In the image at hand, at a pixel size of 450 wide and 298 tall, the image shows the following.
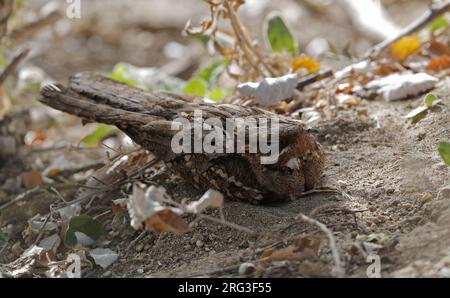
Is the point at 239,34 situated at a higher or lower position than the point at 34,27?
lower

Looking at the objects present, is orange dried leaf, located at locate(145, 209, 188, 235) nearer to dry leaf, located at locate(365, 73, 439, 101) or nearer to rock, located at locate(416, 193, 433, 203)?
rock, located at locate(416, 193, 433, 203)

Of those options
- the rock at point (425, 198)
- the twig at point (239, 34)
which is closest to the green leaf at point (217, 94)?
the twig at point (239, 34)

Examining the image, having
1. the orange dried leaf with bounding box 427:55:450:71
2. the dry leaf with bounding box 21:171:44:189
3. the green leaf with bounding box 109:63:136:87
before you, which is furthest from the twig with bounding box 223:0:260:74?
the dry leaf with bounding box 21:171:44:189

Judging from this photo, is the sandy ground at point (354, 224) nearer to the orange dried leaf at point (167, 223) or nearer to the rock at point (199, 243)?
the rock at point (199, 243)

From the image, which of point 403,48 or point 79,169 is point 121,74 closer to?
point 79,169

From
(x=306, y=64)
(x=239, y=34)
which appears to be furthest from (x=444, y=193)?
(x=239, y=34)

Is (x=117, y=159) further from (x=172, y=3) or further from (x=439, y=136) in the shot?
(x=172, y=3)
